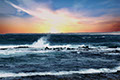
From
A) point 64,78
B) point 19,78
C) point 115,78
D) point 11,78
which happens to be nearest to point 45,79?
point 64,78

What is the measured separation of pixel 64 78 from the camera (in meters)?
9.08

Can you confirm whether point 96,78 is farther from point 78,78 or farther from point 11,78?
point 11,78

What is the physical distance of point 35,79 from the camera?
29.4ft

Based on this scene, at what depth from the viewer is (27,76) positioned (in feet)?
31.4

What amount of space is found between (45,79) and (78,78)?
2343 mm

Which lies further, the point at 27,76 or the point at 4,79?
the point at 27,76

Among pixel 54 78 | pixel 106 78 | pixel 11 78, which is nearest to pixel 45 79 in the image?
pixel 54 78

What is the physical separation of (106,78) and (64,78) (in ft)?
9.85

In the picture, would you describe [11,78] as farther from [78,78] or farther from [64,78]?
[78,78]

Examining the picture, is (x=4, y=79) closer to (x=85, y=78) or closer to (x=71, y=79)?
(x=71, y=79)

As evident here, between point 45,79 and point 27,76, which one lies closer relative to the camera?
point 45,79

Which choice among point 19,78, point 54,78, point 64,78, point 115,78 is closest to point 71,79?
point 64,78

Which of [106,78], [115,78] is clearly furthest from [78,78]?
[115,78]

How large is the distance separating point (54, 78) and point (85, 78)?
2220mm
